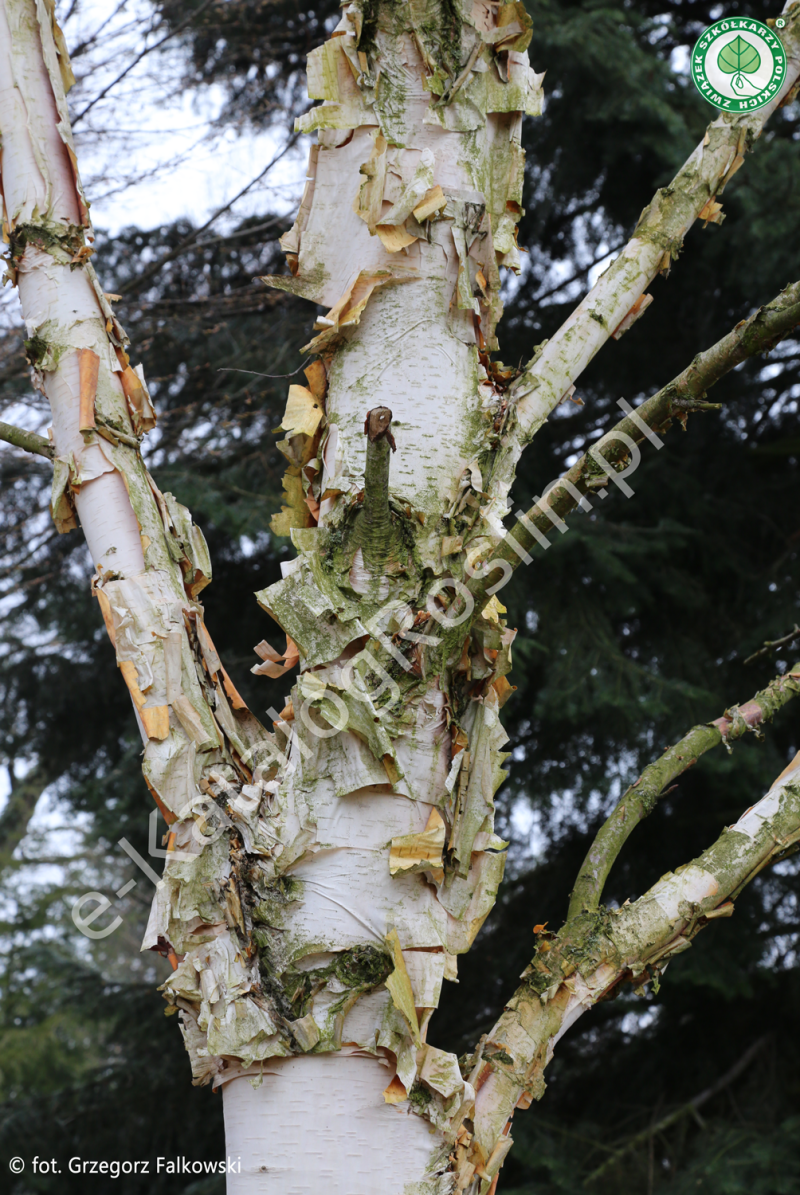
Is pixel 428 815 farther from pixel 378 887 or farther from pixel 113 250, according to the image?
pixel 113 250

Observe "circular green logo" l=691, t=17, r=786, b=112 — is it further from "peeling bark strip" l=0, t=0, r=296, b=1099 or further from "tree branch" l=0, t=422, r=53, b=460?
"tree branch" l=0, t=422, r=53, b=460

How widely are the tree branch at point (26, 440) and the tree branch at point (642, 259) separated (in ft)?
2.00

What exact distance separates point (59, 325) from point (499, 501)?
0.61 metres

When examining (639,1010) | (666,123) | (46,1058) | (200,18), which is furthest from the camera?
(46,1058)

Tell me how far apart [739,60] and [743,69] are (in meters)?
0.03

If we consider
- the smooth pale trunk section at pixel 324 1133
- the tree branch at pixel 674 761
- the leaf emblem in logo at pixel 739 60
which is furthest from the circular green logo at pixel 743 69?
the smooth pale trunk section at pixel 324 1133

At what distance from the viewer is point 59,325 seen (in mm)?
1199

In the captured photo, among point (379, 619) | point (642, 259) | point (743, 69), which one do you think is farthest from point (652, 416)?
point (743, 69)

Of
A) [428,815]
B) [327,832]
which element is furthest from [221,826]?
[428,815]

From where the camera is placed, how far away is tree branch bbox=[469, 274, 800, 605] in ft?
3.49

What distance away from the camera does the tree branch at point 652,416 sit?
106cm

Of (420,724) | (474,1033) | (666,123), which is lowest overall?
(474,1033)

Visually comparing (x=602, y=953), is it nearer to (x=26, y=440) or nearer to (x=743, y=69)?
(x=26, y=440)

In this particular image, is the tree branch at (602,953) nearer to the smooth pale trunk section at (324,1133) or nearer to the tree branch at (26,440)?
the smooth pale trunk section at (324,1133)
